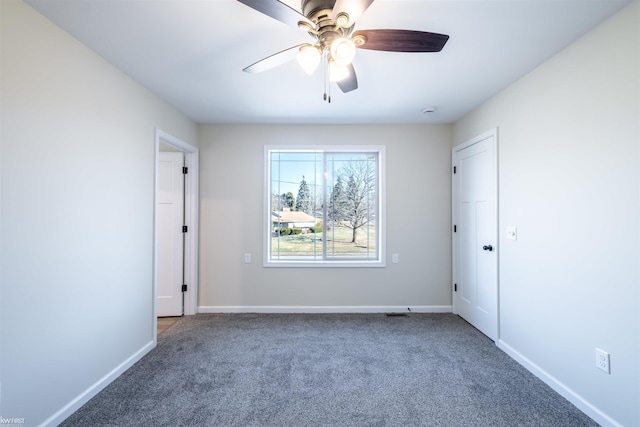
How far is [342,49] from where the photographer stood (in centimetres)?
127

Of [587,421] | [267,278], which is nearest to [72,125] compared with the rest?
[267,278]

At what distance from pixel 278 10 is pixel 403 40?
627mm

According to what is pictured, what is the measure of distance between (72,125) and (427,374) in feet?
10.1

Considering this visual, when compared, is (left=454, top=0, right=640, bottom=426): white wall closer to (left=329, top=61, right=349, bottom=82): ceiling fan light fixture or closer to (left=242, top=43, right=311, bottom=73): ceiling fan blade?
(left=329, top=61, right=349, bottom=82): ceiling fan light fixture

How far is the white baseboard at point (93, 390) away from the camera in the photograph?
1.59m

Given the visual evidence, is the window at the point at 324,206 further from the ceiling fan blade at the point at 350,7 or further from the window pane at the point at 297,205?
the ceiling fan blade at the point at 350,7

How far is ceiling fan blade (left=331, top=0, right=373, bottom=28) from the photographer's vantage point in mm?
1104

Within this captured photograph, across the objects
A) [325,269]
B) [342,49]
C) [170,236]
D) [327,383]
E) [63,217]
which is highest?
[342,49]

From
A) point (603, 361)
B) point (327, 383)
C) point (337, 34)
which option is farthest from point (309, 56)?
point (603, 361)

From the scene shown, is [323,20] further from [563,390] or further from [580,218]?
[563,390]

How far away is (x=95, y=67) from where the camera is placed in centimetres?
190

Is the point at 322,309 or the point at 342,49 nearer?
the point at 342,49

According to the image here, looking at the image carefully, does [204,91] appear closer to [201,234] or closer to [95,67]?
[95,67]

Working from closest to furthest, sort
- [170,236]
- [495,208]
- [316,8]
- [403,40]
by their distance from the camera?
[316,8] → [403,40] → [495,208] → [170,236]
